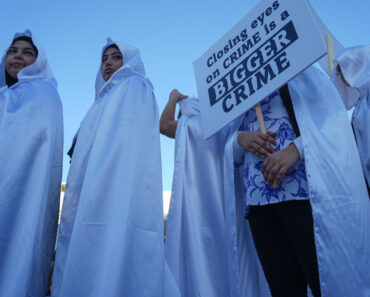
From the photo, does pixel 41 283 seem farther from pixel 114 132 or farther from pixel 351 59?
pixel 351 59

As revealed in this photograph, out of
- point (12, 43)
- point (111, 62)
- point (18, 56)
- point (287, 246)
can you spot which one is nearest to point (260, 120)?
point (287, 246)

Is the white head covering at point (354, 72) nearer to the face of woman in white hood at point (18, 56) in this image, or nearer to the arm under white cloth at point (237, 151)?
the arm under white cloth at point (237, 151)

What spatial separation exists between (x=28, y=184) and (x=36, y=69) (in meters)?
0.97

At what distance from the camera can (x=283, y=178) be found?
1850 millimetres

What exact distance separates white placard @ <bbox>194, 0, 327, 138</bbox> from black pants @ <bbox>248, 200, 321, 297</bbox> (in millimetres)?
619

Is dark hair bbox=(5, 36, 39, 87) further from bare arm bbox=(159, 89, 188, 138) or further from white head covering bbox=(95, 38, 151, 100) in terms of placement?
bare arm bbox=(159, 89, 188, 138)

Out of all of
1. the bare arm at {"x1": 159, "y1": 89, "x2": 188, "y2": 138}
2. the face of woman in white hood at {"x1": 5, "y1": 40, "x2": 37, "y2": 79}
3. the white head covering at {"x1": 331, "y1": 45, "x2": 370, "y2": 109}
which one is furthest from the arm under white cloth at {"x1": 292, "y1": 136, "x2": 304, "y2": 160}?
the face of woman in white hood at {"x1": 5, "y1": 40, "x2": 37, "y2": 79}

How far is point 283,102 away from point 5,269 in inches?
68.0

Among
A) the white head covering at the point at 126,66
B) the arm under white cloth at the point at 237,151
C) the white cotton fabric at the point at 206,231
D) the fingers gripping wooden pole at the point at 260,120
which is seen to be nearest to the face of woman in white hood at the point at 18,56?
the white head covering at the point at 126,66

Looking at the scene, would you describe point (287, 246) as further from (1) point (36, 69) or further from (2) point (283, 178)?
(1) point (36, 69)

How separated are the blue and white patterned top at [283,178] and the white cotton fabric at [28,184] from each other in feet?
3.81

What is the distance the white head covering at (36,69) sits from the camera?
2510 millimetres

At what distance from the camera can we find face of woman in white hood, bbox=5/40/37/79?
2.83 m

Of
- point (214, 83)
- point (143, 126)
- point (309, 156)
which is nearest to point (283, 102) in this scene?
point (309, 156)
